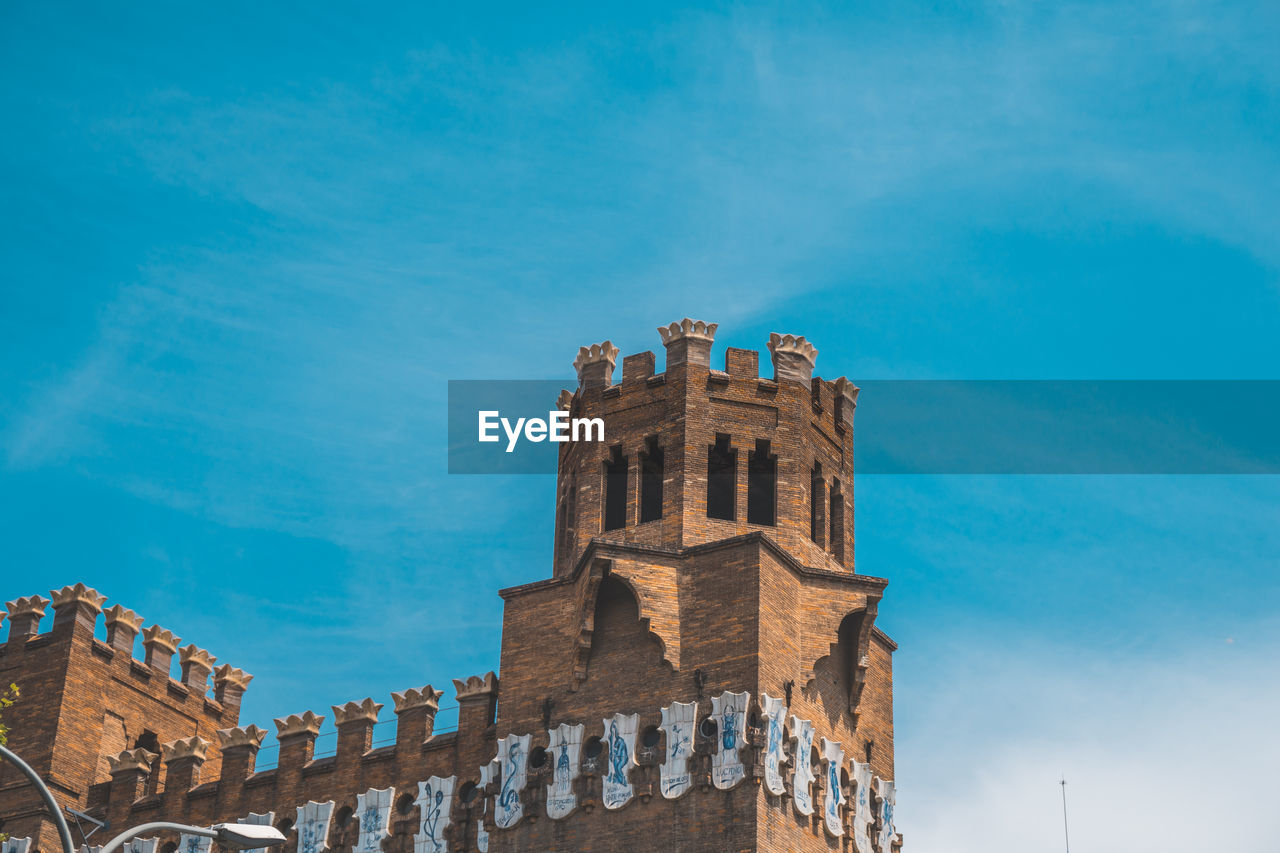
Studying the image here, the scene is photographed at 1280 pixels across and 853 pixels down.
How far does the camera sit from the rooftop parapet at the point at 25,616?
5288 cm

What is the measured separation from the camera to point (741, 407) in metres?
45.7

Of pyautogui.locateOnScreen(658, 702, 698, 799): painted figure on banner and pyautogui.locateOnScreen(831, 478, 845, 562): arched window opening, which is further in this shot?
pyautogui.locateOnScreen(831, 478, 845, 562): arched window opening

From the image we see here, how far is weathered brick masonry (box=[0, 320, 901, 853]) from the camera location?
134 feet

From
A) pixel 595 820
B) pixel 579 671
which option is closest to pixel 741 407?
pixel 579 671

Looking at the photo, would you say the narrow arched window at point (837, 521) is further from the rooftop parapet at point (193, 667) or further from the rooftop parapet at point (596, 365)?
the rooftop parapet at point (193, 667)

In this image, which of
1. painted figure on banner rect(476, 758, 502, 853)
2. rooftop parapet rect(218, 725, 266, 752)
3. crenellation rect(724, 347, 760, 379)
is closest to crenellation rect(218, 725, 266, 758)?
rooftop parapet rect(218, 725, 266, 752)

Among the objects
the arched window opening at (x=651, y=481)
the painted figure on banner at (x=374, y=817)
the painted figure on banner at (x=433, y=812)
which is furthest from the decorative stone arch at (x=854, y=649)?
the painted figure on banner at (x=374, y=817)

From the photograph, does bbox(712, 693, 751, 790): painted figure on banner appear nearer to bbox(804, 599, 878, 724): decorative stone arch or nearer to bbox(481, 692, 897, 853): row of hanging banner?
bbox(481, 692, 897, 853): row of hanging banner

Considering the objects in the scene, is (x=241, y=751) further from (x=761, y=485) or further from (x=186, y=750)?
(x=761, y=485)

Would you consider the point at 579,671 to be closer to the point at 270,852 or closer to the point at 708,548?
the point at 708,548

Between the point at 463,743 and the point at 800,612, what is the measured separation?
8.32 metres

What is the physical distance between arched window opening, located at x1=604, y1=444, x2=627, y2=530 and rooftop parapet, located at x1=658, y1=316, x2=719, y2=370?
8.24 feet

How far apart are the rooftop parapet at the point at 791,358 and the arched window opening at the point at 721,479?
2243 millimetres

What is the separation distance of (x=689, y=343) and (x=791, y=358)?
2.59m
